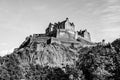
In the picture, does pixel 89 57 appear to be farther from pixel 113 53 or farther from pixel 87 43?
pixel 87 43

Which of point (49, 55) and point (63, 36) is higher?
point (63, 36)

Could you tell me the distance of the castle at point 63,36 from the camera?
104250 mm

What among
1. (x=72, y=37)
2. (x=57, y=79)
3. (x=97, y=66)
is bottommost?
(x=57, y=79)

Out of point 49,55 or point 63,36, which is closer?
point 49,55

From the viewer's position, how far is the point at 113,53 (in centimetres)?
4166

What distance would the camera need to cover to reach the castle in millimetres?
104250

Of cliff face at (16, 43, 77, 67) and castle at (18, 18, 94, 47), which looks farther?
castle at (18, 18, 94, 47)

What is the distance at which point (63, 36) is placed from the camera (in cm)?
10825

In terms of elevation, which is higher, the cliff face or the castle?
the castle

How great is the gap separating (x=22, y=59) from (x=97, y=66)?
6146 centimetres

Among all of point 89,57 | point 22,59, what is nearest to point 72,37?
point 22,59

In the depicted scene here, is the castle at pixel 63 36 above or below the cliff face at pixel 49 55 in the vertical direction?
above

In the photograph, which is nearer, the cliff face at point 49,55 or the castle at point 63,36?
the cliff face at point 49,55

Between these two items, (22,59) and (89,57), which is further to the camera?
(22,59)
